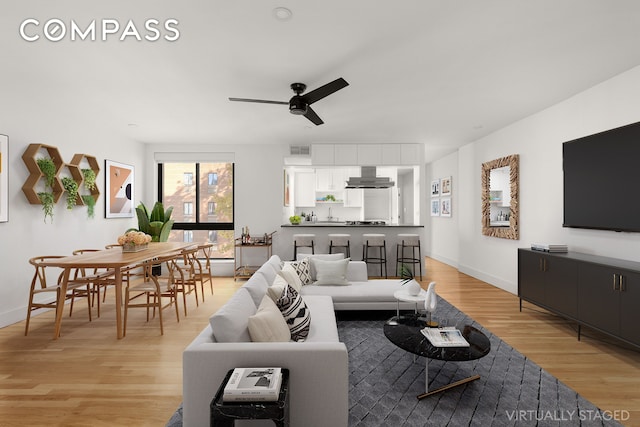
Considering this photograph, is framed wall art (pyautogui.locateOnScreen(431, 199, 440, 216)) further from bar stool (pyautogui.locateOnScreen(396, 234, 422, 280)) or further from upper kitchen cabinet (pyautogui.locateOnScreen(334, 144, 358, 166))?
upper kitchen cabinet (pyautogui.locateOnScreen(334, 144, 358, 166))

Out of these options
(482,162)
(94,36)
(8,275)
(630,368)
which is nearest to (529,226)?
(482,162)

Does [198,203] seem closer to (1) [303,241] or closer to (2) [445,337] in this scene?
(1) [303,241]

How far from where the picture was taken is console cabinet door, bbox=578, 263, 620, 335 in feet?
8.98

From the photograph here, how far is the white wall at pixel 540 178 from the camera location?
3250 millimetres

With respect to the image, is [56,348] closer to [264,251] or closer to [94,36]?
[94,36]

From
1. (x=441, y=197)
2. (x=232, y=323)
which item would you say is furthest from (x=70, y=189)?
(x=441, y=197)

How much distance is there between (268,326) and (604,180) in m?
3.82

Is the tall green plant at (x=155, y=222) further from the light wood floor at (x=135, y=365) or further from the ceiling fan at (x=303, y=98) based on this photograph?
the ceiling fan at (x=303, y=98)

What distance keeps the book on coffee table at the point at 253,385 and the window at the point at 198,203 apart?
532cm

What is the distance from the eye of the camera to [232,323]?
1.82 m

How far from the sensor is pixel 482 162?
5.78 m

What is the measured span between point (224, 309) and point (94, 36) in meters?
2.51

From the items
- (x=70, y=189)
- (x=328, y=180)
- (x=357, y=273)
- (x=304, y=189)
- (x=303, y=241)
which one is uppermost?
(x=328, y=180)

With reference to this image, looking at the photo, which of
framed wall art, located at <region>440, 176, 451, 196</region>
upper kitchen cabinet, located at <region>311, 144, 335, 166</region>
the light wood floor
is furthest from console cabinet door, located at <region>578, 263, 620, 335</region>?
framed wall art, located at <region>440, 176, 451, 196</region>
